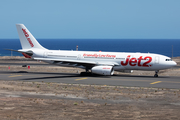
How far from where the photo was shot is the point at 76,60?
47062 mm

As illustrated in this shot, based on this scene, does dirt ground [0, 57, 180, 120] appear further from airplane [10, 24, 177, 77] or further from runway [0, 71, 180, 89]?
airplane [10, 24, 177, 77]

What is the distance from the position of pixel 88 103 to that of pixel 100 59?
74.7 ft

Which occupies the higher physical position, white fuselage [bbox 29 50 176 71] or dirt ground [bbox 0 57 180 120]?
white fuselage [bbox 29 50 176 71]

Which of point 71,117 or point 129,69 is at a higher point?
point 129,69

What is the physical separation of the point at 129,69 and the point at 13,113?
27.7 meters

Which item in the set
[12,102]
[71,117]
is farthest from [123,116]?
[12,102]

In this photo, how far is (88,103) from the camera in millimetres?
23141

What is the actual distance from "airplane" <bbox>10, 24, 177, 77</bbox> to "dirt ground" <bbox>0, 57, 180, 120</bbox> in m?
11.6

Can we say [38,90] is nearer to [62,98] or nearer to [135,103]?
[62,98]

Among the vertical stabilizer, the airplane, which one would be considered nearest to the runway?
the airplane

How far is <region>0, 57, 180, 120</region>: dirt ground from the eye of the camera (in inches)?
742

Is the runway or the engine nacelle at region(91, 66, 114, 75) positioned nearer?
the runway

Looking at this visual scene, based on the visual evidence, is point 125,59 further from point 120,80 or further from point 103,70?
point 120,80

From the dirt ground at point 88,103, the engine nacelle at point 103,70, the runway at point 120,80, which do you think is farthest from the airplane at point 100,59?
the dirt ground at point 88,103
